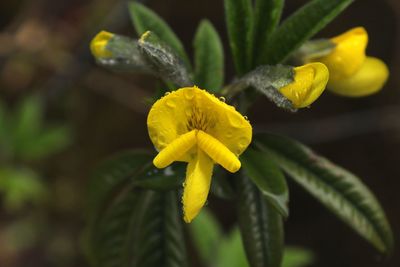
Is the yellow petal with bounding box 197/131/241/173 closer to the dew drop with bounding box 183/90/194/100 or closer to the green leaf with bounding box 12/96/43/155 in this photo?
the dew drop with bounding box 183/90/194/100

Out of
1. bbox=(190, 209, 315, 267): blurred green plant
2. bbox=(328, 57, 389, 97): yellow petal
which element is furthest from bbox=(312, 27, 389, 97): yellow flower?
bbox=(190, 209, 315, 267): blurred green plant

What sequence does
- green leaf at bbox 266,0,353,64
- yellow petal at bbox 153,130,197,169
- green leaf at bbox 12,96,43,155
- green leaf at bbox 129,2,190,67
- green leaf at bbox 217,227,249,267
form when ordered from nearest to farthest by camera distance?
yellow petal at bbox 153,130,197,169 < green leaf at bbox 266,0,353,64 < green leaf at bbox 129,2,190,67 < green leaf at bbox 217,227,249,267 < green leaf at bbox 12,96,43,155

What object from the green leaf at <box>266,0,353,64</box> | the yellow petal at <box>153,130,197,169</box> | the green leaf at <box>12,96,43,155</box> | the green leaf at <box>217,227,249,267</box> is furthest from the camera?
the green leaf at <box>12,96,43,155</box>

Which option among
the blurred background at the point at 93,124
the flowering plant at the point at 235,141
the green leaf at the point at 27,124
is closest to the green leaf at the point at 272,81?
the flowering plant at the point at 235,141

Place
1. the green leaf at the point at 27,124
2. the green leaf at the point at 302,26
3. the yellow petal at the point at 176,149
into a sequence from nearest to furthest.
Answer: the yellow petal at the point at 176,149, the green leaf at the point at 302,26, the green leaf at the point at 27,124

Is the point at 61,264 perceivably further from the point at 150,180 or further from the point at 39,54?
the point at 150,180

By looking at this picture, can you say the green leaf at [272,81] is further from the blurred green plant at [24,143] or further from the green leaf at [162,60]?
the blurred green plant at [24,143]

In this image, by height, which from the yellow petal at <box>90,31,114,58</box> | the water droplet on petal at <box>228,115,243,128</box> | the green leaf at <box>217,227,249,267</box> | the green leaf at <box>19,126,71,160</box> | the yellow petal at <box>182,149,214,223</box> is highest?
the yellow petal at <box>90,31,114,58</box>

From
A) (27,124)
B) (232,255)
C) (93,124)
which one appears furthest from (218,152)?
(93,124)
